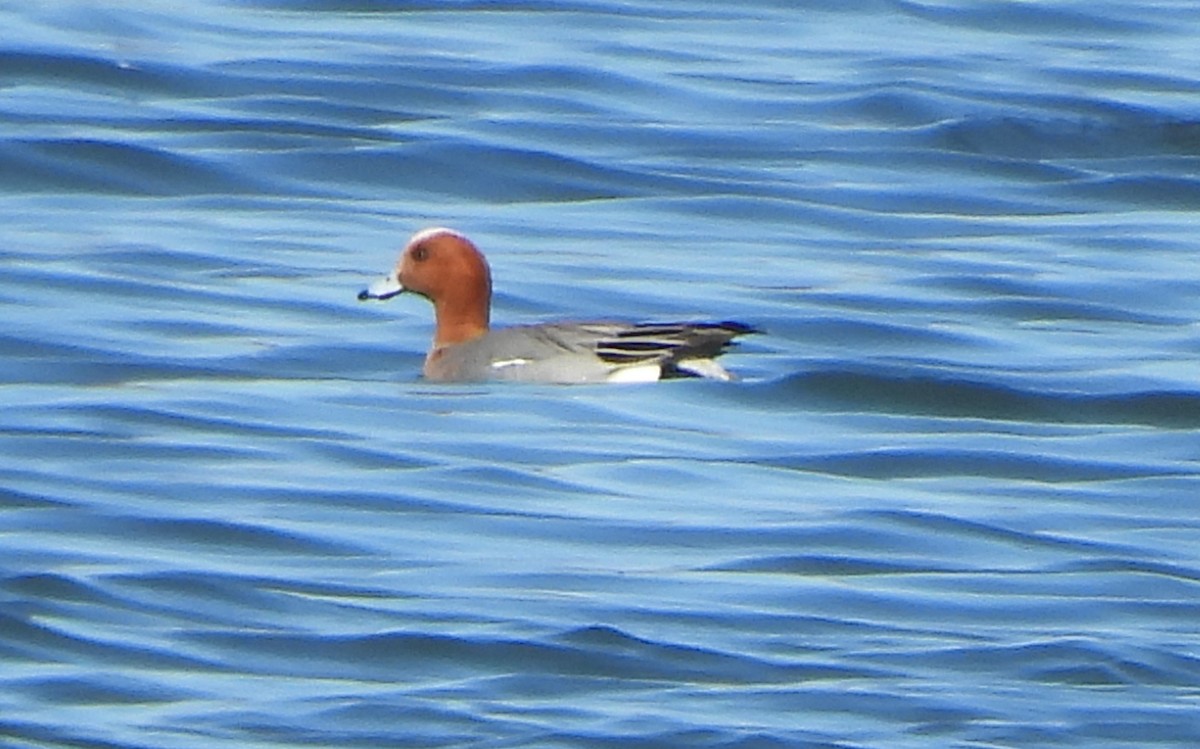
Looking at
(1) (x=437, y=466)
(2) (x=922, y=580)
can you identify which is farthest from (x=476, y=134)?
(2) (x=922, y=580)

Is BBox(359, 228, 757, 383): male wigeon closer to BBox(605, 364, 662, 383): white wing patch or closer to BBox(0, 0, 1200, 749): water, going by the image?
BBox(605, 364, 662, 383): white wing patch

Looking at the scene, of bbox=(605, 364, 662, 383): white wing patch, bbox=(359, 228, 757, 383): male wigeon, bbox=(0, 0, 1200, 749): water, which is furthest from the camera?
bbox=(605, 364, 662, 383): white wing patch

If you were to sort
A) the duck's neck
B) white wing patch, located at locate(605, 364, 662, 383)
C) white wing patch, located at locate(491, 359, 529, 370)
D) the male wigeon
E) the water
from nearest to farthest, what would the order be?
1. the water
2. the male wigeon
3. white wing patch, located at locate(605, 364, 662, 383)
4. white wing patch, located at locate(491, 359, 529, 370)
5. the duck's neck

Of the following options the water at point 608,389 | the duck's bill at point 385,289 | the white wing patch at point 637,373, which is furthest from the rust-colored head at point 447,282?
the white wing patch at point 637,373

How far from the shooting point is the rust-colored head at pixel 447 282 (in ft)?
37.4

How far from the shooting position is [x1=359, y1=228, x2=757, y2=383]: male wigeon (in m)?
10.7

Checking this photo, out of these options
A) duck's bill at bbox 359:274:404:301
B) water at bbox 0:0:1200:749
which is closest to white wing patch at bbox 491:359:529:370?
water at bbox 0:0:1200:749

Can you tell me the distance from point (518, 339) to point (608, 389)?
336 millimetres

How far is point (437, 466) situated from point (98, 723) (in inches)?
119

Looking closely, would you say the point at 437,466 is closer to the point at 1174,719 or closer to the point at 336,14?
the point at 1174,719

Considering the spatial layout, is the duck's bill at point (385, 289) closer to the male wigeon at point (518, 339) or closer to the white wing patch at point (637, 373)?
the male wigeon at point (518, 339)

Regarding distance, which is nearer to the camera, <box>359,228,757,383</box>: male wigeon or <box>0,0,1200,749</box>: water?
<box>0,0,1200,749</box>: water

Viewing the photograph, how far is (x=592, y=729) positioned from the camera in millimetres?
6602

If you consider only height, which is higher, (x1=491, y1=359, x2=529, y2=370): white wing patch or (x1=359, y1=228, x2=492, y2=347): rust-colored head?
(x1=359, y1=228, x2=492, y2=347): rust-colored head
